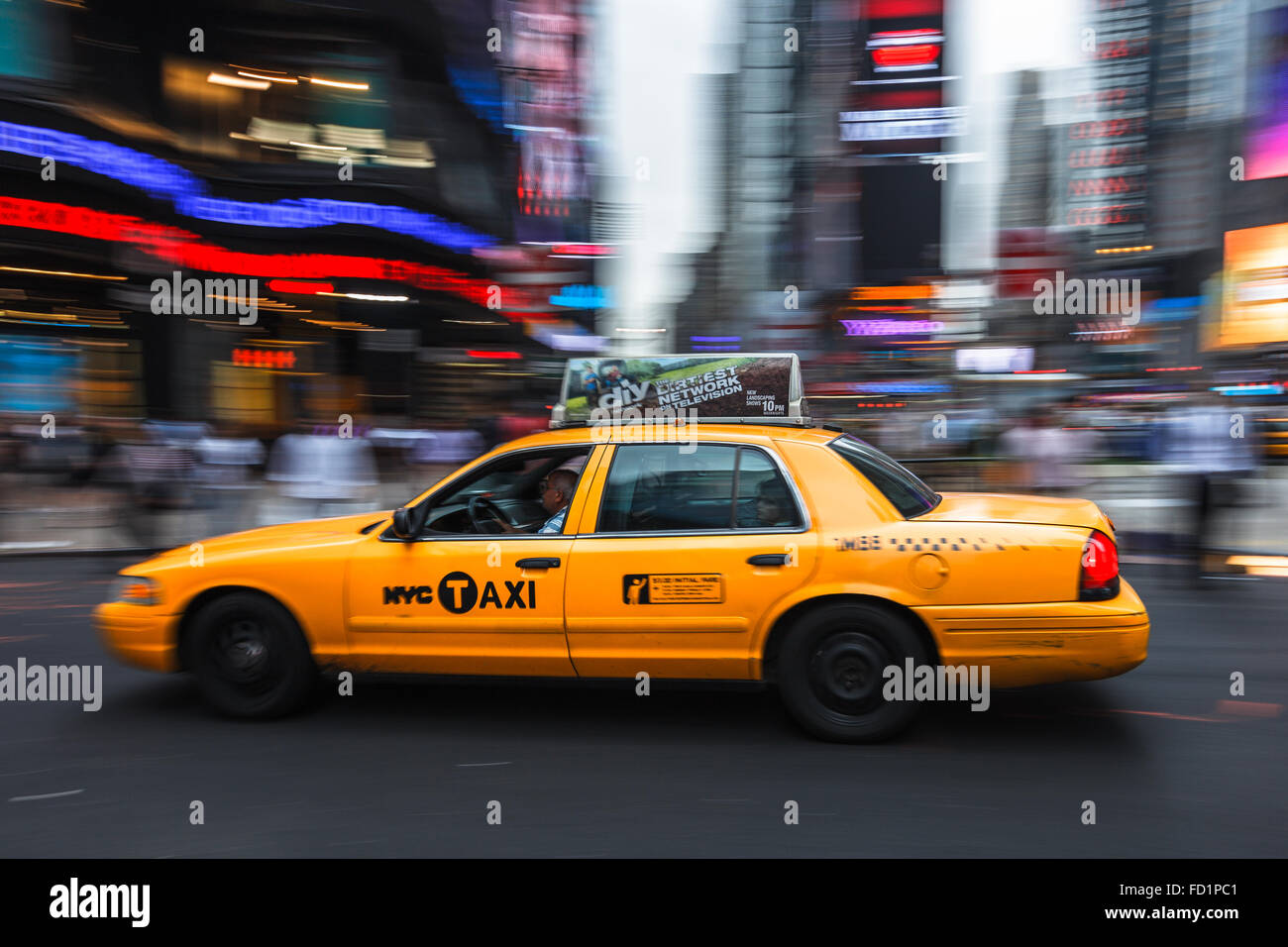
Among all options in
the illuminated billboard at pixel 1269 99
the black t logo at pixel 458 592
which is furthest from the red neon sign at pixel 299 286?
the illuminated billboard at pixel 1269 99

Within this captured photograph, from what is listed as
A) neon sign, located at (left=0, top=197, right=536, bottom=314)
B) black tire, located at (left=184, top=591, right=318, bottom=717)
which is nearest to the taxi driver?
black tire, located at (left=184, top=591, right=318, bottom=717)

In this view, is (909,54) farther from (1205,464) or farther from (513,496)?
(513,496)

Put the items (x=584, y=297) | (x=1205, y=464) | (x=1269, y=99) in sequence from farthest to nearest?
(x=584, y=297) < (x=1269, y=99) < (x=1205, y=464)

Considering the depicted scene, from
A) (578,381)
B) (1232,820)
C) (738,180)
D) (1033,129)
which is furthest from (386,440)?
(1033,129)

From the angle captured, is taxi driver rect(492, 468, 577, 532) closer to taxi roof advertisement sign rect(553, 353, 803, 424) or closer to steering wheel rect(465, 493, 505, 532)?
steering wheel rect(465, 493, 505, 532)

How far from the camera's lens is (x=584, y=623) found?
4270 mm

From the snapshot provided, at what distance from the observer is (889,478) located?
14.8 ft

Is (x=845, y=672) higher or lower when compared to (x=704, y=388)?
lower

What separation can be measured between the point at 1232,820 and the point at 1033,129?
152 meters

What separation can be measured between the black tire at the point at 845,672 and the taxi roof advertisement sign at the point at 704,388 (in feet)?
3.82

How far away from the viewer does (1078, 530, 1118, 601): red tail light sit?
3.96 m

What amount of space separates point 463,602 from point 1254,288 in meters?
47.3

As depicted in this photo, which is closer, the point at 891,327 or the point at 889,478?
the point at 889,478

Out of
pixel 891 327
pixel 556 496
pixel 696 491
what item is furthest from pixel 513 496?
pixel 891 327
